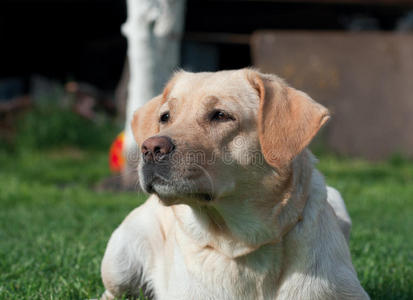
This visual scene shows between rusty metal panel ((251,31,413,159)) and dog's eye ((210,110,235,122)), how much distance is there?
7.06 meters

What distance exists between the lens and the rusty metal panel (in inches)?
375

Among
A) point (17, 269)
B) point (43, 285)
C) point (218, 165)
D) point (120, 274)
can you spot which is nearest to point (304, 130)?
point (218, 165)

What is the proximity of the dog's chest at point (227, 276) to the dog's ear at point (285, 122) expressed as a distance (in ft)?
1.55

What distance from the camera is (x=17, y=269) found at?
3.64 m

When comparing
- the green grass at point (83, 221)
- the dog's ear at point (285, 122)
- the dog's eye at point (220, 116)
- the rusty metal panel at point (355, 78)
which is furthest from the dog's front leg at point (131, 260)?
the rusty metal panel at point (355, 78)

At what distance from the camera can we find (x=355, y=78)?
381 inches

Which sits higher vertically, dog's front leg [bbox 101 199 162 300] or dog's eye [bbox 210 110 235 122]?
dog's eye [bbox 210 110 235 122]

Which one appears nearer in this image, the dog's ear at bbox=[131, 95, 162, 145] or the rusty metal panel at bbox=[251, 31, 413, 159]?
the dog's ear at bbox=[131, 95, 162, 145]

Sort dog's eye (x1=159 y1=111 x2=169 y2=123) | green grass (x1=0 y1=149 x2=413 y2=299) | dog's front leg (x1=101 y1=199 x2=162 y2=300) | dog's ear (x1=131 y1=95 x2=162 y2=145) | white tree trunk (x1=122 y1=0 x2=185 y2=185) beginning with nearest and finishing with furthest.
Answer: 1. dog's eye (x1=159 y1=111 x2=169 y2=123)
2. dog's ear (x1=131 y1=95 x2=162 y2=145)
3. dog's front leg (x1=101 y1=199 x2=162 y2=300)
4. green grass (x1=0 y1=149 x2=413 y2=299)
5. white tree trunk (x1=122 y1=0 x2=185 y2=185)

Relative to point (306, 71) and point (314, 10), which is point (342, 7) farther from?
point (306, 71)

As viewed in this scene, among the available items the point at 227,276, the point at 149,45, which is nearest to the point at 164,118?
the point at 227,276

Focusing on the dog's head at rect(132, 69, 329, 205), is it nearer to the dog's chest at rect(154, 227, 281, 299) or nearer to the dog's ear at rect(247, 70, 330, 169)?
the dog's ear at rect(247, 70, 330, 169)

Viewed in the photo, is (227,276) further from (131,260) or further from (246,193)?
(131,260)

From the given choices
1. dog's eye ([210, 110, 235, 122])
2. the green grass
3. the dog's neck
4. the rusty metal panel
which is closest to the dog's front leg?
the green grass
